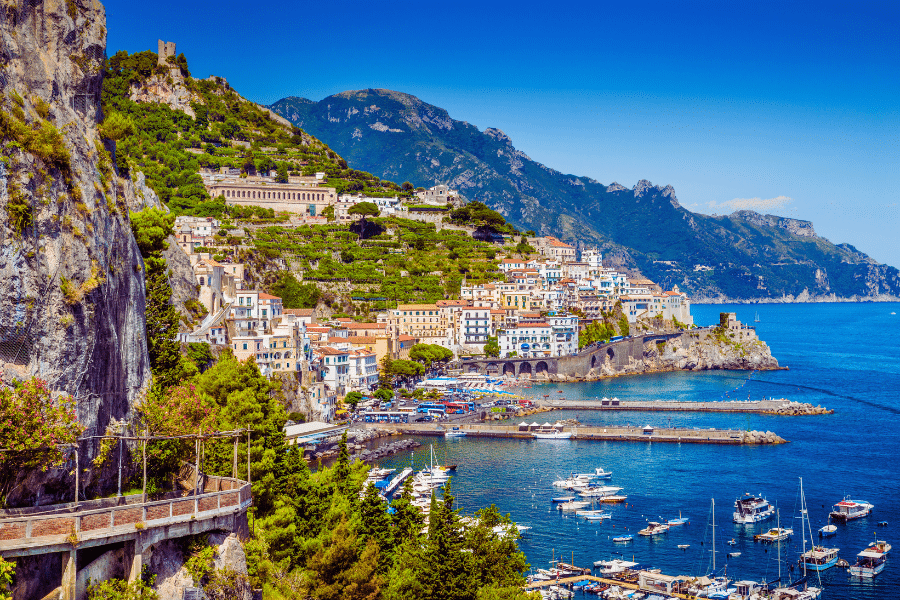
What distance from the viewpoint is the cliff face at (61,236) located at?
1359 centimetres

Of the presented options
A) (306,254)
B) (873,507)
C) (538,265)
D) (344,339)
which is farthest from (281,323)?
(538,265)

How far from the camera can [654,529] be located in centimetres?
3834

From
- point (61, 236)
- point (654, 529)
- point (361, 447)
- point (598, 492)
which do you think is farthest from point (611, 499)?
point (61, 236)

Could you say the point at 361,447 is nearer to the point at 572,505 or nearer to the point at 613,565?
the point at 572,505

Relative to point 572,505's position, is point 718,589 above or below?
below

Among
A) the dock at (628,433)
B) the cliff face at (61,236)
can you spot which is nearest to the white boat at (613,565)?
the cliff face at (61,236)

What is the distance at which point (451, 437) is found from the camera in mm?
60500

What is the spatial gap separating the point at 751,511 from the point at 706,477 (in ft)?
27.9

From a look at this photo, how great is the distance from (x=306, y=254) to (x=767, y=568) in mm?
65907

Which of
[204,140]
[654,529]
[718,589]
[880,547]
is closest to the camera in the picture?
[718,589]

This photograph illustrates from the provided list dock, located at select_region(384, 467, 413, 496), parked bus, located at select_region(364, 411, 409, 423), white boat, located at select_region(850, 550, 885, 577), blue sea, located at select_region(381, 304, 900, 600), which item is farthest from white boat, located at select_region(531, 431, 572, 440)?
white boat, located at select_region(850, 550, 885, 577)

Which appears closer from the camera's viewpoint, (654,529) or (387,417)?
(654,529)

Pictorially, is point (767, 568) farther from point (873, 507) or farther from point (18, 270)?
point (18, 270)

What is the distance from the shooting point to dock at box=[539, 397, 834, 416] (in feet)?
235
